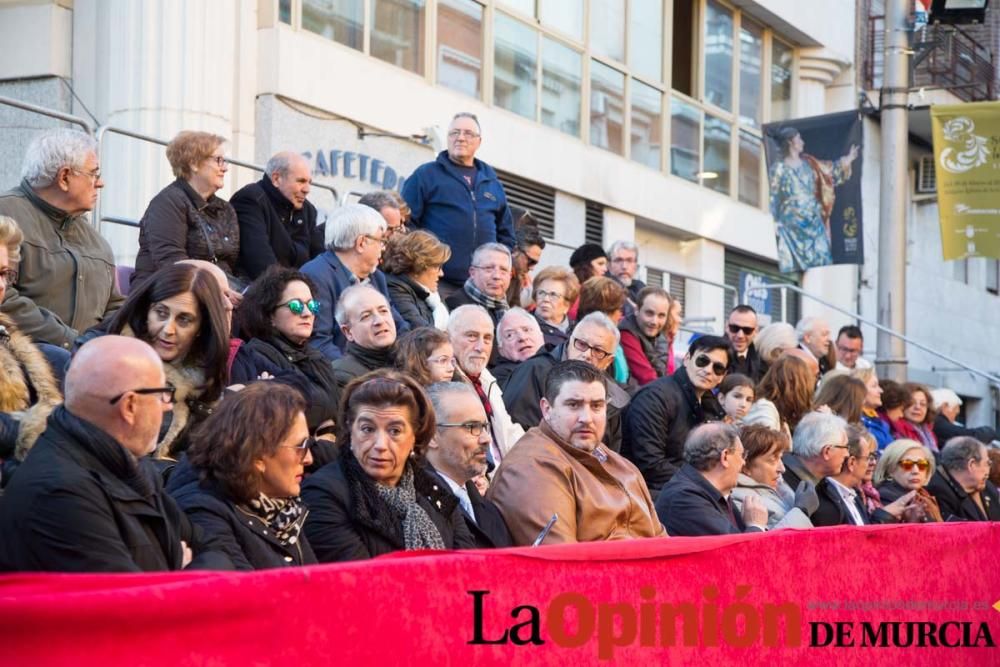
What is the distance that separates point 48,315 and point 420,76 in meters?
9.52

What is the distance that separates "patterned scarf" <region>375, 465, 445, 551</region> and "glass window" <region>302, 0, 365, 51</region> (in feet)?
29.1

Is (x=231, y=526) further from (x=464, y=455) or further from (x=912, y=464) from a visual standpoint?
(x=912, y=464)

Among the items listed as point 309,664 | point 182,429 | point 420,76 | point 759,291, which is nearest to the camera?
point 309,664

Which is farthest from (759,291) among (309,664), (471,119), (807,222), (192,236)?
(309,664)

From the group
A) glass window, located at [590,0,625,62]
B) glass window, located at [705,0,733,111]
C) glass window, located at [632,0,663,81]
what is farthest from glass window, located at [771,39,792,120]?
glass window, located at [590,0,625,62]

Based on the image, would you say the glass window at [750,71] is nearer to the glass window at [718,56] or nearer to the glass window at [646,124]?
the glass window at [718,56]

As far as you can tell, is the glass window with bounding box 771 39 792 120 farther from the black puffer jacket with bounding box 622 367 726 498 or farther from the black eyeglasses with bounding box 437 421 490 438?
the black eyeglasses with bounding box 437 421 490 438

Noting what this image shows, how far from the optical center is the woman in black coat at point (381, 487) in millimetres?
5496

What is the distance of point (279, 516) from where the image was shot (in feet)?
16.5

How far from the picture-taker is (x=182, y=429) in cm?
582

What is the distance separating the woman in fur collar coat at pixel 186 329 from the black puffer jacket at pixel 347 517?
61 cm

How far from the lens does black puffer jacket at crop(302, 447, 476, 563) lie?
5.46 m

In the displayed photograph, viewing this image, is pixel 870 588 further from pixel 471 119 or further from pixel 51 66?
pixel 51 66

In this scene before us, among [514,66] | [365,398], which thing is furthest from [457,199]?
[514,66]
